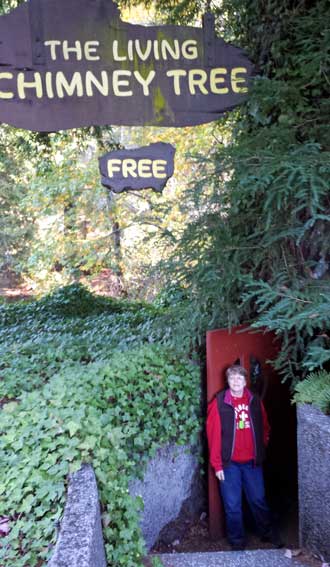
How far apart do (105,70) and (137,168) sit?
2.65 ft

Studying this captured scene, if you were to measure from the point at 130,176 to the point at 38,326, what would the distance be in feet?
15.6

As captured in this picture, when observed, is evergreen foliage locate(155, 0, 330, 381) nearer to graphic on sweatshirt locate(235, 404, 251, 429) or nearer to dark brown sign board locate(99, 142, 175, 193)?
dark brown sign board locate(99, 142, 175, 193)

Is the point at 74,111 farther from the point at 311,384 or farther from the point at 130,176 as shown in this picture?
the point at 311,384

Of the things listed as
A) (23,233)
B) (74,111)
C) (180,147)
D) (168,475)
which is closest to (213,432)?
(168,475)

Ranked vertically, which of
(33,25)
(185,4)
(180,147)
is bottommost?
(33,25)

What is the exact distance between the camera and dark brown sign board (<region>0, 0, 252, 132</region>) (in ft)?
11.4

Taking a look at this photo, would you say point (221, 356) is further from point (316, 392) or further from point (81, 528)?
point (81, 528)

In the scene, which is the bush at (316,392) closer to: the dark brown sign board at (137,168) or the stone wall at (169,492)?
A: the stone wall at (169,492)

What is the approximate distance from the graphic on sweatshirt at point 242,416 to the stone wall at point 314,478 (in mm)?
762

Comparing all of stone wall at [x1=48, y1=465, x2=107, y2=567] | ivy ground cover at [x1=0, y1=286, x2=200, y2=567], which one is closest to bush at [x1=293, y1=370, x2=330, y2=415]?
ivy ground cover at [x1=0, y1=286, x2=200, y2=567]

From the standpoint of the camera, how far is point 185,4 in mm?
4895

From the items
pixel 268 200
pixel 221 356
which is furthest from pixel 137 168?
pixel 221 356

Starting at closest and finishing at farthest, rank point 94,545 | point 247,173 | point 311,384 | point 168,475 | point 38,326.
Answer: point 94,545 < point 247,173 < point 311,384 < point 168,475 < point 38,326

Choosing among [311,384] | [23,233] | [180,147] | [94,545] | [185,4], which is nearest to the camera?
[94,545]
